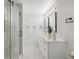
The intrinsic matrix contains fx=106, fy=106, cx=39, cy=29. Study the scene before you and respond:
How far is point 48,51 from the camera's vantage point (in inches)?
138

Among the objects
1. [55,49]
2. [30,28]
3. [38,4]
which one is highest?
[38,4]

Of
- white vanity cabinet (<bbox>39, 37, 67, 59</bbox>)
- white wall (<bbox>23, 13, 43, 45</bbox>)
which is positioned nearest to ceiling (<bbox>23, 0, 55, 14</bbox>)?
white wall (<bbox>23, 13, 43, 45</bbox>)

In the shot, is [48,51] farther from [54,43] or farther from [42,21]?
[42,21]

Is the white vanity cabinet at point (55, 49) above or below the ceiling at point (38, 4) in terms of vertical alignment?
below

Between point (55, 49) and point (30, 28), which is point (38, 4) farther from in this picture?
point (55, 49)

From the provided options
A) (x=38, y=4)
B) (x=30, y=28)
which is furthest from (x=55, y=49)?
(x=30, y=28)

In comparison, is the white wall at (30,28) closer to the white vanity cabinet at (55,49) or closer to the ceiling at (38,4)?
the ceiling at (38,4)

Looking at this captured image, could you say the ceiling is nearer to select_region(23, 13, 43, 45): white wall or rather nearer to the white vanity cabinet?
select_region(23, 13, 43, 45): white wall

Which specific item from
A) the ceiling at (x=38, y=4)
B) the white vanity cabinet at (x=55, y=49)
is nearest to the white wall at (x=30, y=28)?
the ceiling at (x=38, y=4)

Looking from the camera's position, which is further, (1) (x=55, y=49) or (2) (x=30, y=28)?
(2) (x=30, y=28)
